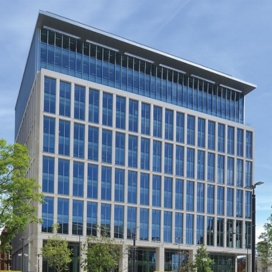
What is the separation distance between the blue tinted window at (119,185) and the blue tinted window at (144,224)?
15.3 ft

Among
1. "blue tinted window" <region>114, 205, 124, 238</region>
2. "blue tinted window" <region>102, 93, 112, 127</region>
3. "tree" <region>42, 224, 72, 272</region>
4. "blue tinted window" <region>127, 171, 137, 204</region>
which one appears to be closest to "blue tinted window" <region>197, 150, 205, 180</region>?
"blue tinted window" <region>127, 171, 137, 204</region>

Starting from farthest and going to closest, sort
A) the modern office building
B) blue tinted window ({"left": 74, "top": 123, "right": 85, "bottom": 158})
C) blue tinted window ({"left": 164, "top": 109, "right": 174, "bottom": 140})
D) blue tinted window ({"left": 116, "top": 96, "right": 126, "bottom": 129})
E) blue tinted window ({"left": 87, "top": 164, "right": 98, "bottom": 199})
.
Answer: blue tinted window ({"left": 164, "top": 109, "right": 174, "bottom": 140}) → blue tinted window ({"left": 116, "top": 96, "right": 126, "bottom": 129}) → blue tinted window ({"left": 87, "top": 164, "right": 98, "bottom": 199}) → blue tinted window ({"left": 74, "top": 123, "right": 85, "bottom": 158}) → the modern office building

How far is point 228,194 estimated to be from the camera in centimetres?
10138

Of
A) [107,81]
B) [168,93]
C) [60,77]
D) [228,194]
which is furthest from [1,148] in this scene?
[228,194]

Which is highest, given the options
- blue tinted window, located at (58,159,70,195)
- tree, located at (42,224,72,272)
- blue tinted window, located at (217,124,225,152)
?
blue tinted window, located at (217,124,225,152)

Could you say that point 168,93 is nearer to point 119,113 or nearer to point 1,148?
point 119,113

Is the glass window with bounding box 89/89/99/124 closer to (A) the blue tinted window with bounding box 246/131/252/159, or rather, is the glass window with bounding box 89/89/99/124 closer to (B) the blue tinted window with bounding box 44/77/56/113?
(B) the blue tinted window with bounding box 44/77/56/113

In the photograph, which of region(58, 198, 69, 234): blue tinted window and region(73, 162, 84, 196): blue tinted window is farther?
region(73, 162, 84, 196): blue tinted window

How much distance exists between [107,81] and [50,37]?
11.2 meters

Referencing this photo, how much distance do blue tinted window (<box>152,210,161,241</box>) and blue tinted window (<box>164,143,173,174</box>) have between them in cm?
720

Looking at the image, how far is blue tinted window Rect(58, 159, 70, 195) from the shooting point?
81.2 meters

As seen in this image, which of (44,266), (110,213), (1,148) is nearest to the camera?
(1,148)

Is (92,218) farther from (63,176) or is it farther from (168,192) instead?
(168,192)

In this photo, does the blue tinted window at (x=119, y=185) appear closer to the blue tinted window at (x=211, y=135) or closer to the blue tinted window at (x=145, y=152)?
the blue tinted window at (x=145, y=152)
